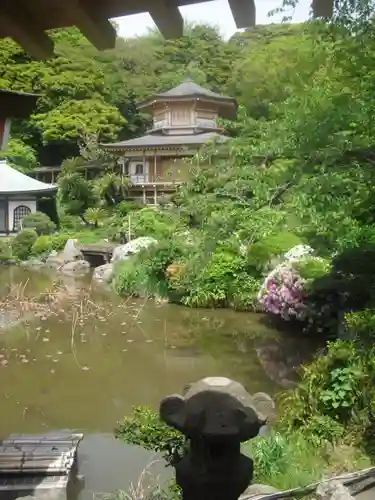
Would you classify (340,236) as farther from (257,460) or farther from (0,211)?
(0,211)

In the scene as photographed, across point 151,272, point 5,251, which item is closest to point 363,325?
point 151,272

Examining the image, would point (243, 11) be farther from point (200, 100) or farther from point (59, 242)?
point (200, 100)

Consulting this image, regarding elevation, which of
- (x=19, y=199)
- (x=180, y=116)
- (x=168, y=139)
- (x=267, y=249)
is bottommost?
(x=267, y=249)

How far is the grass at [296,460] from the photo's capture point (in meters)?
3.97

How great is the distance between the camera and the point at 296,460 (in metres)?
4.25

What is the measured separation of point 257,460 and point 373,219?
Answer: 2878 mm

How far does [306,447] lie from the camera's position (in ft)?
14.8

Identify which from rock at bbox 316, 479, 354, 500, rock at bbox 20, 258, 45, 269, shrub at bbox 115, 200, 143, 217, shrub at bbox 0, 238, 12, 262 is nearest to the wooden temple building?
shrub at bbox 115, 200, 143, 217

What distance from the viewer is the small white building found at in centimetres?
2284

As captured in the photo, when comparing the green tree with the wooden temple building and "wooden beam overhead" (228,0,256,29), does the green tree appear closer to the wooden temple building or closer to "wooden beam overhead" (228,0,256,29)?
the wooden temple building

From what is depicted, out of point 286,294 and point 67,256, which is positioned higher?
point 286,294

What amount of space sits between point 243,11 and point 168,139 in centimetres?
2418

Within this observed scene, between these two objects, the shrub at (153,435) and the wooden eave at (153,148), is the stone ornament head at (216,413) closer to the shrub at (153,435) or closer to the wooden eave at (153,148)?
the shrub at (153,435)

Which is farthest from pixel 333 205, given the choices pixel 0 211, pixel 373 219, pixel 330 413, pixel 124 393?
pixel 0 211
